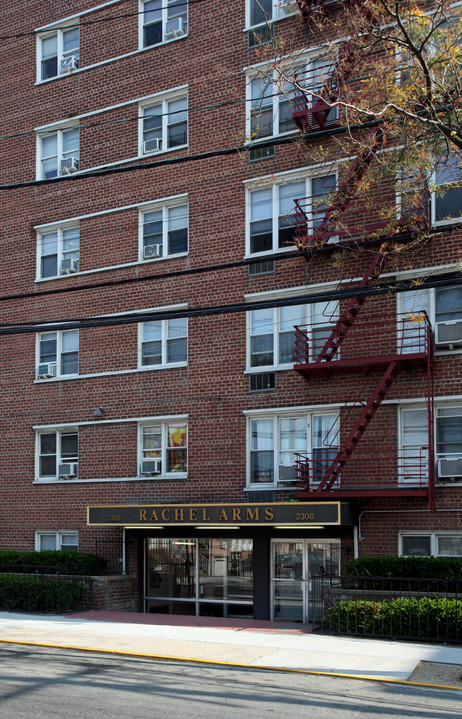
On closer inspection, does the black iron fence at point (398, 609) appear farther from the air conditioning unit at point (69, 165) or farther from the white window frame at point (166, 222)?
the air conditioning unit at point (69, 165)

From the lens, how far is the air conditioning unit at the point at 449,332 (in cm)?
1970

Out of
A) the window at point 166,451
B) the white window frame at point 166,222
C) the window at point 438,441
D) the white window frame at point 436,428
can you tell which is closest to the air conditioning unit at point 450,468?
the window at point 438,441

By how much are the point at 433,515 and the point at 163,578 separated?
322 inches

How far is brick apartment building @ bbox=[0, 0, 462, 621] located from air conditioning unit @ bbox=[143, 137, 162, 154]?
0.22 feet

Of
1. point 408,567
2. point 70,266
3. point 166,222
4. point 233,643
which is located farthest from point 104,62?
point 233,643

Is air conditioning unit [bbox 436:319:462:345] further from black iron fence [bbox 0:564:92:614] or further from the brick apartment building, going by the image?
black iron fence [bbox 0:564:92:614]

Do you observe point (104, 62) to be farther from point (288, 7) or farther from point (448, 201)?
point (448, 201)

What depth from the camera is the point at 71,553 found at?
23.3 metres

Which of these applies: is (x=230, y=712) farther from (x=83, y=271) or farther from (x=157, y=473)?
(x=83, y=271)

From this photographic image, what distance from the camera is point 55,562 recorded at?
23234mm

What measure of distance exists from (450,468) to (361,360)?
10.4ft

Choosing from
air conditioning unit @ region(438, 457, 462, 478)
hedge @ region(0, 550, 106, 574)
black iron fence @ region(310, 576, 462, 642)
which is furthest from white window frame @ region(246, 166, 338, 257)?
hedge @ region(0, 550, 106, 574)

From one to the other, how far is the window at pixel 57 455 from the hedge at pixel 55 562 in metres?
2.67

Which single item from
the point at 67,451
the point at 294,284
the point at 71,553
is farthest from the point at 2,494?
the point at 294,284
